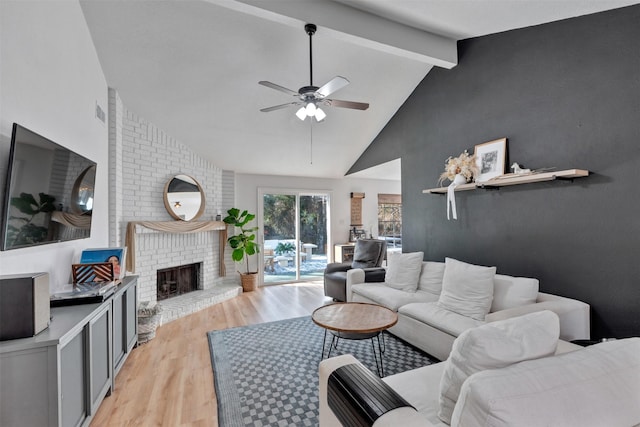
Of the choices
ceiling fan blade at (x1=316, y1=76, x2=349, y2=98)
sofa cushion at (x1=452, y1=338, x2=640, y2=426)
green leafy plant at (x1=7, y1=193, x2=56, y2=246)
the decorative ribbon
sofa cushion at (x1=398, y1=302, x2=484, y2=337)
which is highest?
ceiling fan blade at (x1=316, y1=76, x2=349, y2=98)

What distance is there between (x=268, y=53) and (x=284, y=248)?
3892mm

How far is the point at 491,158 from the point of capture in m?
3.14

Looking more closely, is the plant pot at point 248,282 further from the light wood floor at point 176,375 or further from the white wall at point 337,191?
the white wall at point 337,191

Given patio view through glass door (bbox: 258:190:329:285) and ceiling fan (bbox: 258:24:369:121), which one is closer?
ceiling fan (bbox: 258:24:369:121)

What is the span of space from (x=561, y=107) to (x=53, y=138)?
413 centimetres

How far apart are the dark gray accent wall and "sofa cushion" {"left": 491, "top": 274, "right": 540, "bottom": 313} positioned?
36 cm

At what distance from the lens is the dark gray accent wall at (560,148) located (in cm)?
220

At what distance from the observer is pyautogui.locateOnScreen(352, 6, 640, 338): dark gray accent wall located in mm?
2201

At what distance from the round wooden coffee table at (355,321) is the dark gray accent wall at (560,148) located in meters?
1.52

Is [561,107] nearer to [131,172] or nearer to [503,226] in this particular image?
[503,226]

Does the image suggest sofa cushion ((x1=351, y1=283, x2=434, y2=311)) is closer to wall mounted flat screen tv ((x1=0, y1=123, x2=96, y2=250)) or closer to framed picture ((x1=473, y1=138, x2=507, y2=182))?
framed picture ((x1=473, y1=138, x2=507, y2=182))

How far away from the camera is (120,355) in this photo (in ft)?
8.35

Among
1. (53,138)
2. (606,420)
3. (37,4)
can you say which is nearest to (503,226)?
(606,420)

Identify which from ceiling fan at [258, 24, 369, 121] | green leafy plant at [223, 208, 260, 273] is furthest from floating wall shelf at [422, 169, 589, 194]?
green leafy plant at [223, 208, 260, 273]
